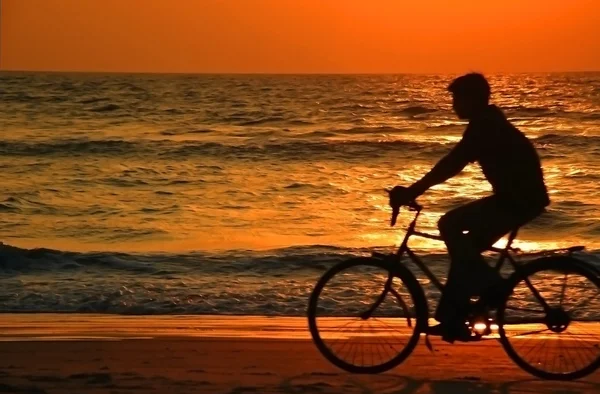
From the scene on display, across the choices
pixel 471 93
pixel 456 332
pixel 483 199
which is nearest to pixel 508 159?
pixel 483 199

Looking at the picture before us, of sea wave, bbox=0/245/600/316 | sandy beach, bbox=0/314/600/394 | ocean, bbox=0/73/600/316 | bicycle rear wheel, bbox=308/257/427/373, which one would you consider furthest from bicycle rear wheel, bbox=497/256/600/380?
ocean, bbox=0/73/600/316

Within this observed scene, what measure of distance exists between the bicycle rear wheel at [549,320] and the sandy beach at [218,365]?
0.11 m

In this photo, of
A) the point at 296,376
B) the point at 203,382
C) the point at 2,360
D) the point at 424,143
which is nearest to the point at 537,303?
the point at 296,376

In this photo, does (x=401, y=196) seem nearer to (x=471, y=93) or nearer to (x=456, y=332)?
(x=471, y=93)

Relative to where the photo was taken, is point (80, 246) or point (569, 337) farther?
point (80, 246)

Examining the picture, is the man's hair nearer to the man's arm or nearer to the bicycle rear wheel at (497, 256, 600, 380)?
the man's arm

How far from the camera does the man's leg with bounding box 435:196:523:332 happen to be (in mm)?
5621

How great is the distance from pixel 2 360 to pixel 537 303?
135 inches

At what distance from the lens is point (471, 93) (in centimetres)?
567

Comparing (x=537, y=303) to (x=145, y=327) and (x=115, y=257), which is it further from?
(x=115, y=257)

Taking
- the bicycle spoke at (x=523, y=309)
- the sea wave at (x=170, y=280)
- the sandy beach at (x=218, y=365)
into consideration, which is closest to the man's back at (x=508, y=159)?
the bicycle spoke at (x=523, y=309)

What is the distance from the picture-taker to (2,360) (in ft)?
22.1

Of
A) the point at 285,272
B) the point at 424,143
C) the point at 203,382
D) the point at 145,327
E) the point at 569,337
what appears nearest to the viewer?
the point at 203,382

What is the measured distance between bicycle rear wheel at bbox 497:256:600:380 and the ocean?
14.8 ft
